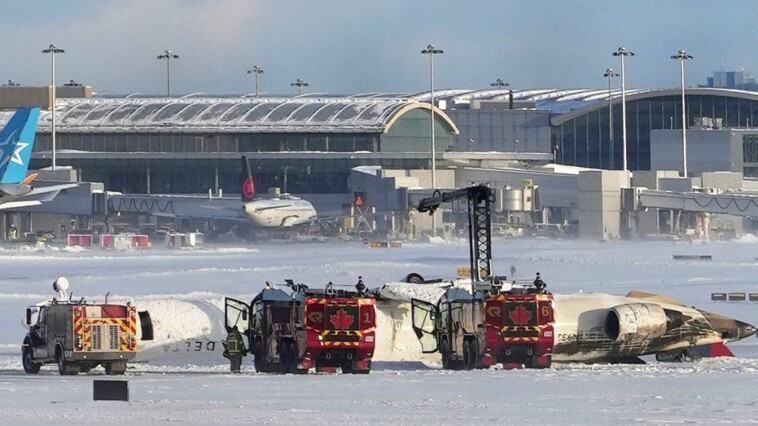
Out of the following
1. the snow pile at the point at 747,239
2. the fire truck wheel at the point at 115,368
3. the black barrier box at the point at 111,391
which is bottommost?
the fire truck wheel at the point at 115,368

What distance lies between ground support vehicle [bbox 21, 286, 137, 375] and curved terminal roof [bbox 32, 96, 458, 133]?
10818cm

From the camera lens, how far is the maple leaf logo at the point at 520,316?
43594mm

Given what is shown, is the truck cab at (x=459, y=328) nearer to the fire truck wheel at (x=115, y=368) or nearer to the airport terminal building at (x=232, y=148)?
the fire truck wheel at (x=115, y=368)

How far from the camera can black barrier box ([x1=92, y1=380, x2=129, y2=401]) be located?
32469mm

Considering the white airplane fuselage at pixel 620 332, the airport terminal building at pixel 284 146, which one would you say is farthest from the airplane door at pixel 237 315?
the airport terminal building at pixel 284 146

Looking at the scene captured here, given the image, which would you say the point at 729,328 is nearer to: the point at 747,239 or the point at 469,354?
the point at 469,354

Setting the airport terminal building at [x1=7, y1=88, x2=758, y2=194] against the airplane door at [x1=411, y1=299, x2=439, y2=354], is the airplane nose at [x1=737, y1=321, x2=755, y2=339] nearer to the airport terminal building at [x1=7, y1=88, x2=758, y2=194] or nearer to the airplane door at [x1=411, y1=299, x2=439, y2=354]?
the airplane door at [x1=411, y1=299, x2=439, y2=354]

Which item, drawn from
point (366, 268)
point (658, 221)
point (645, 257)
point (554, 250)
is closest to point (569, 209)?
point (658, 221)

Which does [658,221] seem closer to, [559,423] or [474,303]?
[474,303]

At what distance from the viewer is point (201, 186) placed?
152750 millimetres

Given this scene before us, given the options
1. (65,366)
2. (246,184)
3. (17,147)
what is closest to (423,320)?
(65,366)

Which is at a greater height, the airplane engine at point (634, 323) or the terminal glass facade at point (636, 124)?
the terminal glass facade at point (636, 124)

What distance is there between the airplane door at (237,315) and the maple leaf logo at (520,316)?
23.8ft

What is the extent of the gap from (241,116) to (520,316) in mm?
112128
